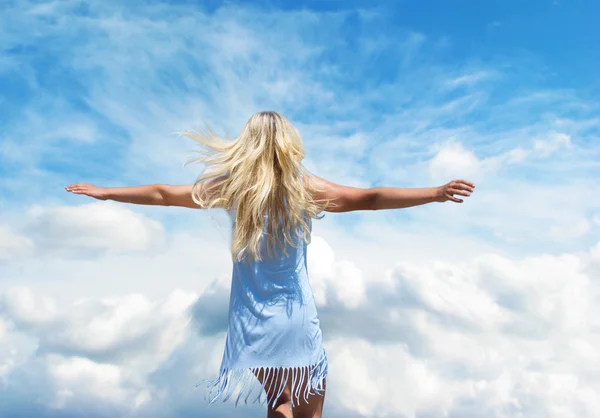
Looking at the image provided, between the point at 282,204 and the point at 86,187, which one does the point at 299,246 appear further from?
the point at 86,187

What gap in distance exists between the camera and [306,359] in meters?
5.41

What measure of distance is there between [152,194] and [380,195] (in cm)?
199

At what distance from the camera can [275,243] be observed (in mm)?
5352

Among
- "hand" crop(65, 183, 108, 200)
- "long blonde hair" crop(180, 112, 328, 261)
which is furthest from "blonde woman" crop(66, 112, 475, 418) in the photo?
"hand" crop(65, 183, 108, 200)

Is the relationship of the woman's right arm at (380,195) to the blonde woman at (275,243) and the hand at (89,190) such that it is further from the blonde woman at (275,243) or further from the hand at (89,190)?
the hand at (89,190)

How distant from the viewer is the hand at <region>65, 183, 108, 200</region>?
5.95 meters

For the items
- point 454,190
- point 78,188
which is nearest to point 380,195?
point 454,190

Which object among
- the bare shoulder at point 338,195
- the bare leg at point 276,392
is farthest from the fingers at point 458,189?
the bare leg at point 276,392

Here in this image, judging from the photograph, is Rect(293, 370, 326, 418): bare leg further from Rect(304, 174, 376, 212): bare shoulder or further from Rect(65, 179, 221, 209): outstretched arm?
Rect(65, 179, 221, 209): outstretched arm

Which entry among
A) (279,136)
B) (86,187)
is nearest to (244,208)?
(279,136)

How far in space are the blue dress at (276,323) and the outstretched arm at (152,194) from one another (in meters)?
0.45

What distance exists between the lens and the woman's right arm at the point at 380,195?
201 inches

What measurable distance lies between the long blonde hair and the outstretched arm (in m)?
0.32

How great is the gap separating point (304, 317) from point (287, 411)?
2.80 ft
